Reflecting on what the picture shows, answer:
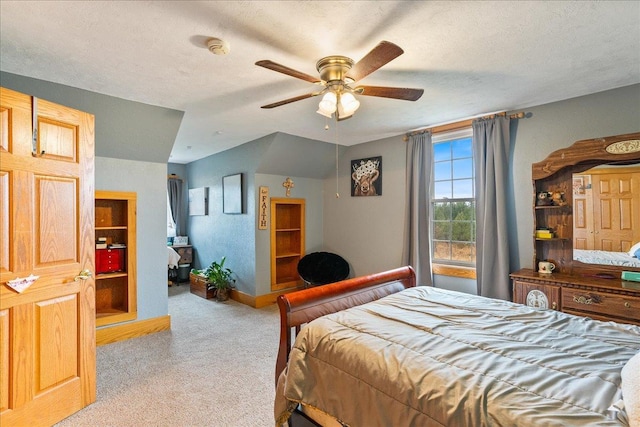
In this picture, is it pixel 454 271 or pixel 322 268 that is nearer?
pixel 454 271

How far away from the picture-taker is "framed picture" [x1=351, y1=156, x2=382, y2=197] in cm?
452

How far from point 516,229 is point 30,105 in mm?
4187

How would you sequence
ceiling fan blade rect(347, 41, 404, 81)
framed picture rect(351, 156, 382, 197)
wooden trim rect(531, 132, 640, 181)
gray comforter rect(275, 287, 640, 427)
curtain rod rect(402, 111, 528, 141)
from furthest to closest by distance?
framed picture rect(351, 156, 382, 197) < curtain rod rect(402, 111, 528, 141) < wooden trim rect(531, 132, 640, 181) < ceiling fan blade rect(347, 41, 404, 81) < gray comforter rect(275, 287, 640, 427)

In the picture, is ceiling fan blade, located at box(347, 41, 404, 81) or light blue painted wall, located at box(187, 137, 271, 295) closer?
ceiling fan blade, located at box(347, 41, 404, 81)

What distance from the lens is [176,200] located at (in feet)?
21.2

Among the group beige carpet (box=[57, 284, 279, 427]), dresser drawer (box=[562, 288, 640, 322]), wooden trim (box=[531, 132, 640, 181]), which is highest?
wooden trim (box=[531, 132, 640, 181])

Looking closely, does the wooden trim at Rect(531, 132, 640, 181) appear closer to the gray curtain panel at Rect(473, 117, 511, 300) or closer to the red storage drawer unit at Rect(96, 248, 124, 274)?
the gray curtain panel at Rect(473, 117, 511, 300)

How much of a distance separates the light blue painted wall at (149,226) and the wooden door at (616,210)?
4523mm

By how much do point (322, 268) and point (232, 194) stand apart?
1873mm

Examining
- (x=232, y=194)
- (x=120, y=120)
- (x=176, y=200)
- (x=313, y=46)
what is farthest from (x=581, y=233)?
(x=176, y=200)

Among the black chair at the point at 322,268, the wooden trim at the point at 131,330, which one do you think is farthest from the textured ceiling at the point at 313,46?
the black chair at the point at 322,268


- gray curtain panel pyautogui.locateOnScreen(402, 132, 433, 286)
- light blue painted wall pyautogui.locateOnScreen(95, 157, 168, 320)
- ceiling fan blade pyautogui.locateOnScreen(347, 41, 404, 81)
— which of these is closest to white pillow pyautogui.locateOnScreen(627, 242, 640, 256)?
gray curtain panel pyautogui.locateOnScreen(402, 132, 433, 286)

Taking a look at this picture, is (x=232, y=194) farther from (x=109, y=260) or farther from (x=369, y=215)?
(x=369, y=215)

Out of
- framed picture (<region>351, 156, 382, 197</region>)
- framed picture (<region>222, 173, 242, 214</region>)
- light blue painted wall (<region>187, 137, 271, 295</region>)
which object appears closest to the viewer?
framed picture (<region>351, 156, 382, 197</region>)
